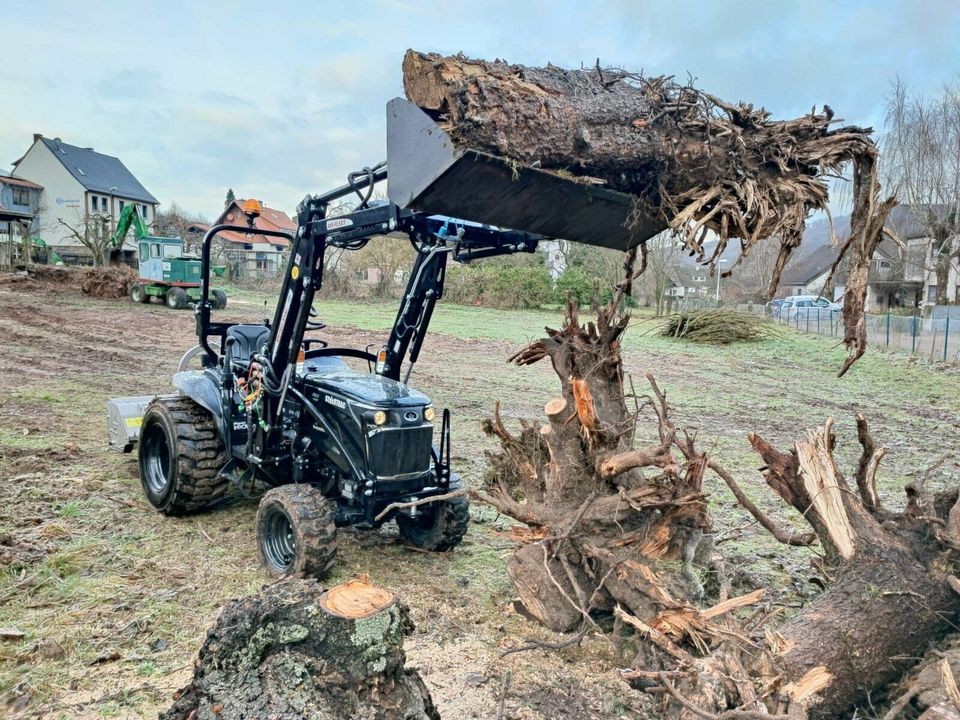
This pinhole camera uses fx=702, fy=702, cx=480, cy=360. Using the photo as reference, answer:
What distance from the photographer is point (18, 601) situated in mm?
3953

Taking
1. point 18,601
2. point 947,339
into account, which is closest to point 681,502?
point 18,601

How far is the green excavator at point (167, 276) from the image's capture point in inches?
903

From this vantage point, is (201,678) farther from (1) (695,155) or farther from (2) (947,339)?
(2) (947,339)

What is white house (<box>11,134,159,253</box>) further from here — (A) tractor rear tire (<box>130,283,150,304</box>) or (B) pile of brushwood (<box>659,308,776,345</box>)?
(B) pile of brushwood (<box>659,308,776,345</box>)

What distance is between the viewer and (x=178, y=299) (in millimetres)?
22953

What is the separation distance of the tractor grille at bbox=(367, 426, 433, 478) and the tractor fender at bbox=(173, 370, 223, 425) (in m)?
1.62

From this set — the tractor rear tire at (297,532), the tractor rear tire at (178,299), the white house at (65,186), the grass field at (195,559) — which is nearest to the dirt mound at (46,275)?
the tractor rear tire at (178,299)

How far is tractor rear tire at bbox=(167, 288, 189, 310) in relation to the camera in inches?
902

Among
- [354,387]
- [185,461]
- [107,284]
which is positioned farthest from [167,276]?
[354,387]

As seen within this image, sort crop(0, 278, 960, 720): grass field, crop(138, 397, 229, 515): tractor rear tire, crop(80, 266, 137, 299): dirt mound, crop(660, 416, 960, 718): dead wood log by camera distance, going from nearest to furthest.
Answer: crop(660, 416, 960, 718): dead wood log → crop(0, 278, 960, 720): grass field → crop(138, 397, 229, 515): tractor rear tire → crop(80, 266, 137, 299): dirt mound

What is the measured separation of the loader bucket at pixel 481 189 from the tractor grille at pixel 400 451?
150 centimetres

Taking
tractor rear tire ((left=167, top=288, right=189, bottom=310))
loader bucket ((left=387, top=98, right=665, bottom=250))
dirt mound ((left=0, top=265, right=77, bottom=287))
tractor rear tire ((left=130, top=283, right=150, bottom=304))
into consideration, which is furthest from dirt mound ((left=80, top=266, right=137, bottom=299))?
loader bucket ((left=387, top=98, right=665, bottom=250))

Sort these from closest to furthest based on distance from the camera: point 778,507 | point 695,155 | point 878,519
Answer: point 695,155, point 878,519, point 778,507

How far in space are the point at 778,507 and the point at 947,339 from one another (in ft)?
47.5
